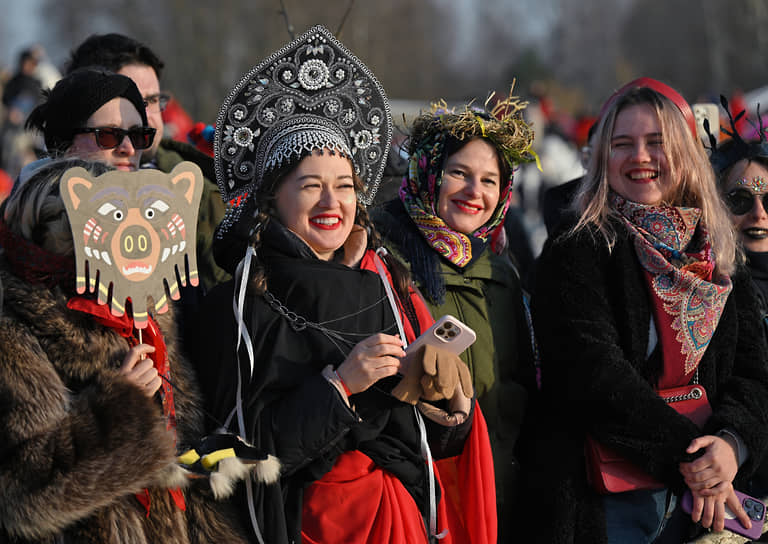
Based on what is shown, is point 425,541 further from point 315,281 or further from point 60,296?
point 60,296

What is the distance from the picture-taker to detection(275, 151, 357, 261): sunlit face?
294 cm

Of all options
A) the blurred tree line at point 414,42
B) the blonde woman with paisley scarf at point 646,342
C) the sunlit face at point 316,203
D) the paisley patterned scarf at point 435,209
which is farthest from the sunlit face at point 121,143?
the blurred tree line at point 414,42

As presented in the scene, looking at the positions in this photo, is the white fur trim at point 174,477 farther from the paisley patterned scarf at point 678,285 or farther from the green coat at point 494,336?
the paisley patterned scarf at point 678,285

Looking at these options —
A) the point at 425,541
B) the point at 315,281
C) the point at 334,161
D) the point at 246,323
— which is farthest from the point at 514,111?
the point at 425,541

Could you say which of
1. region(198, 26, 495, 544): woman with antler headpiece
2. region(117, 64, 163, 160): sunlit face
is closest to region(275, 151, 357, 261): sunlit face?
region(198, 26, 495, 544): woman with antler headpiece

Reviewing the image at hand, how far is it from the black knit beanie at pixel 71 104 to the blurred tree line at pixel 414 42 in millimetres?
24438

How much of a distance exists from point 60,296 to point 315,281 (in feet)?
2.73

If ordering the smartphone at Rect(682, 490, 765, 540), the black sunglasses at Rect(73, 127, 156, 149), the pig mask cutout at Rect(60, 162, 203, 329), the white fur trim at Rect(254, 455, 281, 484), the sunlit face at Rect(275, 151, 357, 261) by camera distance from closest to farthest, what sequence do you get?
the pig mask cutout at Rect(60, 162, 203, 329) → the white fur trim at Rect(254, 455, 281, 484) → the sunlit face at Rect(275, 151, 357, 261) → the smartphone at Rect(682, 490, 765, 540) → the black sunglasses at Rect(73, 127, 156, 149)

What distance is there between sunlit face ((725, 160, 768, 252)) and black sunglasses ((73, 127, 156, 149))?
2.67 metres

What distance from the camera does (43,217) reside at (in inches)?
95.9

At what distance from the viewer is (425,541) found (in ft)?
9.26

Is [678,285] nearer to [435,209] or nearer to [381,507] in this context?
[435,209]

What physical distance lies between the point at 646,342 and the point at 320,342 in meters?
1.25

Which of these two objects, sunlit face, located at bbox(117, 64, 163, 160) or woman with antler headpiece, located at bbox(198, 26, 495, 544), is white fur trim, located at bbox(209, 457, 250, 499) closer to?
woman with antler headpiece, located at bbox(198, 26, 495, 544)
